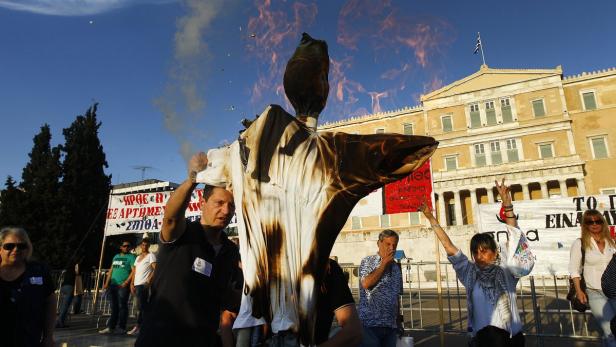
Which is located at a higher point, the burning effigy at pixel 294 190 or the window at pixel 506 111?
the window at pixel 506 111

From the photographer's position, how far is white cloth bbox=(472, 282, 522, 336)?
12.7 ft

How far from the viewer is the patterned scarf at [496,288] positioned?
153 inches

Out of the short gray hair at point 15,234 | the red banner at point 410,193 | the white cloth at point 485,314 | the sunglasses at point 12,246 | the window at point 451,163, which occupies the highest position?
the window at point 451,163

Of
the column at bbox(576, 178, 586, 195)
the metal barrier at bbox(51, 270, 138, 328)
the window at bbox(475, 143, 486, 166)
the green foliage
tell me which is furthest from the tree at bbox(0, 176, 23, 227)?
the column at bbox(576, 178, 586, 195)

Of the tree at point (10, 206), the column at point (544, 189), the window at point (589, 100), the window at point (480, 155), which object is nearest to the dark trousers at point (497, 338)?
the tree at point (10, 206)

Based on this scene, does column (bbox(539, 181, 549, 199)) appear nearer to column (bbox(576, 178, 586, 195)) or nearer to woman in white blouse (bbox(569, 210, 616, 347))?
column (bbox(576, 178, 586, 195))

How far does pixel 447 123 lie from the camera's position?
42.2m

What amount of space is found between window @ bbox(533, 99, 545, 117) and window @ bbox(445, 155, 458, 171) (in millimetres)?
9081

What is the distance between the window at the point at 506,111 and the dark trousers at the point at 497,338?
41514mm

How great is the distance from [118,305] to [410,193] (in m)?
7.79

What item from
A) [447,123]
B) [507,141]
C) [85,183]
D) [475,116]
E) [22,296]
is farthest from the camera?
[447,123]

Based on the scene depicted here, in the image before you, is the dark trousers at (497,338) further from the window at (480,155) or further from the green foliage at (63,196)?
the window at (480,155)

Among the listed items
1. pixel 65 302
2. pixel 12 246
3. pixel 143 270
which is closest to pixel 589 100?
pixel 143 270

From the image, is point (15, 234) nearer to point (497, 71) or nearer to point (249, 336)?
point (249, 336)
